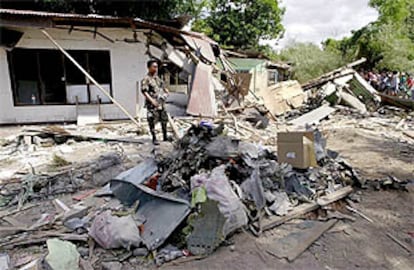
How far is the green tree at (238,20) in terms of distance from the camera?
21.8m

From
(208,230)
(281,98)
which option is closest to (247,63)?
(281,98)

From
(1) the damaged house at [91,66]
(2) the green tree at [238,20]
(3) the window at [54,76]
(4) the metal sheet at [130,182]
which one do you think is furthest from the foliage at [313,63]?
(4) the metal sheet at [130,182]

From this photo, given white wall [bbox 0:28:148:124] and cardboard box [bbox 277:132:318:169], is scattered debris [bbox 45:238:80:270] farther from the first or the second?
white wall [bbox 0:28:148:124]

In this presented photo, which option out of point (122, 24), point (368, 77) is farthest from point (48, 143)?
point (368, 77)

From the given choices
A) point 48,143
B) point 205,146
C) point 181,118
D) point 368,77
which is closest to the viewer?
point 205,146

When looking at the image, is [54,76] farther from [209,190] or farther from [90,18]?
[209,190]

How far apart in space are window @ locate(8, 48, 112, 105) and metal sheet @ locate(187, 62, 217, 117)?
2.67 meters

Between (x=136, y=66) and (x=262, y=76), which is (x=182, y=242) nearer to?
(x=136, y=66)

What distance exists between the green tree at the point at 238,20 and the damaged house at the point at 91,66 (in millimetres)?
12132

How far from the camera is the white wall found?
30.1ft

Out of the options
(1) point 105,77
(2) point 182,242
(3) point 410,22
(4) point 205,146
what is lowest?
(2) point 182,242

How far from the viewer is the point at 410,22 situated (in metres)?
23.0

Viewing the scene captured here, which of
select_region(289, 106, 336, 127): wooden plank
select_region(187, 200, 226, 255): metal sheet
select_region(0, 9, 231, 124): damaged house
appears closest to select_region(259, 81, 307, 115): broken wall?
select_region(289, 106, 336, 127): wooden plank

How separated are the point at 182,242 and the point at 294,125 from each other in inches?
292
